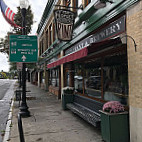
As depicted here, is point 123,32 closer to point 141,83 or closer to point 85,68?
point 141,83

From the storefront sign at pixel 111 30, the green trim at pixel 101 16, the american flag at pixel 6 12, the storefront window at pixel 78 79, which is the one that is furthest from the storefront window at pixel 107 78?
the american flag at pixel 6 12

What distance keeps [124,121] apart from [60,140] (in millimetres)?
1838

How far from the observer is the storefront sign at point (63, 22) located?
718 cm

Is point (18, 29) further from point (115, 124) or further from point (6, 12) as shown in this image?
point (115, 124)

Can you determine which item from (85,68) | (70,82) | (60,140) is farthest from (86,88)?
(60,140)

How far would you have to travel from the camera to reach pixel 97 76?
7.14 metres

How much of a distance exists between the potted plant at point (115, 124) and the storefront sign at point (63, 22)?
425cm

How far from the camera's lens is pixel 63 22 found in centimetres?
739

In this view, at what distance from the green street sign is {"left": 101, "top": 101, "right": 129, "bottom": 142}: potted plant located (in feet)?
13.6

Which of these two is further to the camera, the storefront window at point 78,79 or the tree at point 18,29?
the tree at point 18,29

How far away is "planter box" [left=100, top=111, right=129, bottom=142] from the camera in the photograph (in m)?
4.22

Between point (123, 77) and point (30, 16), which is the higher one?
point (30, 16)

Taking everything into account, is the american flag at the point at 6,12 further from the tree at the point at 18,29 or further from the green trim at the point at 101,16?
the tree at the point at 18,29

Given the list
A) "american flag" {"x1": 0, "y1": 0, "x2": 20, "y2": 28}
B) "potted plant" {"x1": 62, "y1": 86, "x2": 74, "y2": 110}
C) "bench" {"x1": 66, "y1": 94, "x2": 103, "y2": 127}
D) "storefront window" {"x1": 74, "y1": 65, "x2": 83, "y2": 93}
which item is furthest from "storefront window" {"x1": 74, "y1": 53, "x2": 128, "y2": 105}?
"american flag" {"x1": 0, "y1": 0, "x2": 20, "y2": 28}
